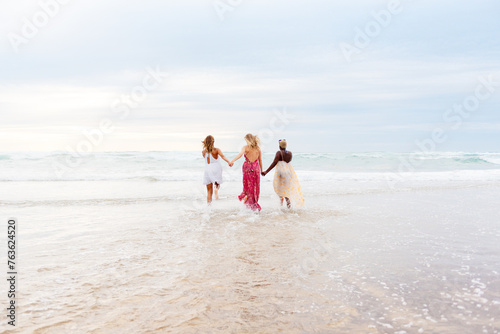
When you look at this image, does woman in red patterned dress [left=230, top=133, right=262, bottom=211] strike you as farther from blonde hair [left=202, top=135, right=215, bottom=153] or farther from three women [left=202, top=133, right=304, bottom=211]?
blonde hair [left=202, top=135, right=215, bottom=153]

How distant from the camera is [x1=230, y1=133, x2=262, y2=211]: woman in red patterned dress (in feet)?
34.9

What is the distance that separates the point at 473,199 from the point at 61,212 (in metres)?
12.0

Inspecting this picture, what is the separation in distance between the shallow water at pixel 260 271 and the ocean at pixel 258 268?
0.07ft

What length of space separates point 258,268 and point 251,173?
5.69m

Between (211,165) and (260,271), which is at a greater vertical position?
(211,165)

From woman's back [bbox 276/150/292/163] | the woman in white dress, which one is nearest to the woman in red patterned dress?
woman's back [bbox 276/150/292/163]

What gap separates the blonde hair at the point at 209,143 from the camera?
38.3 ft

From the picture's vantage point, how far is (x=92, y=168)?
2933cm

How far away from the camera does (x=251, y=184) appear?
10.6 meters

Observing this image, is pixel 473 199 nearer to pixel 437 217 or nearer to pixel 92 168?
pixel 437 217

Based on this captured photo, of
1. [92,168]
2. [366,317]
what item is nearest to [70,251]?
[366,317]

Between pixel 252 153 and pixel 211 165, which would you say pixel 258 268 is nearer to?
pixel 252 153

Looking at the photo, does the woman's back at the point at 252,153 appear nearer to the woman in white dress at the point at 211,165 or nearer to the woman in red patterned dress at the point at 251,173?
the woman in red patterned dress at the point at 251,173

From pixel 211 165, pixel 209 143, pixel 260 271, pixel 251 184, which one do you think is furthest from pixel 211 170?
pixel 260 271
